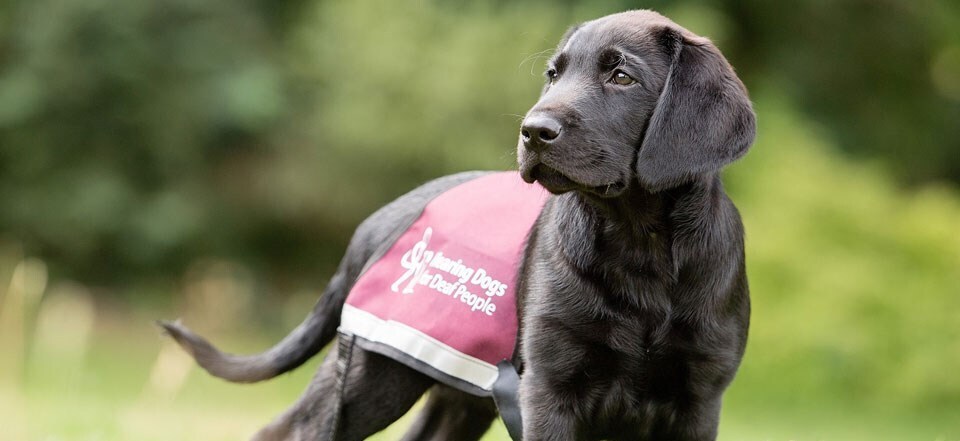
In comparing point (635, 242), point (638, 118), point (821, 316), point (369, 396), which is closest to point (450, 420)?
point (369, 396)

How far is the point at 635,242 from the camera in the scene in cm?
353

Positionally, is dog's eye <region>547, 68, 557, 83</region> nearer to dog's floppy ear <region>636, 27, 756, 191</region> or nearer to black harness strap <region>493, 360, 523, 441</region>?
dog's floppy ear <region>636, 27, 756, 191</region>

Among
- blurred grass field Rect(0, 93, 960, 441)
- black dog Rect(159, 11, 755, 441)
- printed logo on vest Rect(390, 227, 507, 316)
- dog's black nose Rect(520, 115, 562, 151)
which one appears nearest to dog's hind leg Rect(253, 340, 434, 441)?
printed logo on vest Rect(390, 227, 507, 316)

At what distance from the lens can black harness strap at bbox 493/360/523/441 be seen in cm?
375

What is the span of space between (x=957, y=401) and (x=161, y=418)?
787 centimetres

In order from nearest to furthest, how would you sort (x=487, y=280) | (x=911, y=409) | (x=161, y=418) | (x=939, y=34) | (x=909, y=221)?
(x=487, y=280) → (x=161, y=418) → (x=911, y=409) → (x=909, y=221) → (x=939, y=34)

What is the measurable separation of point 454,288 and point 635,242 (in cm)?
80

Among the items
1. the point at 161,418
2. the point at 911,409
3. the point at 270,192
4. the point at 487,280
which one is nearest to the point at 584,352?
the point at 487,280

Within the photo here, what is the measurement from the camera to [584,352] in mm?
3439

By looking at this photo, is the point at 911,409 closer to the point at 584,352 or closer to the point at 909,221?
the point at 909,221

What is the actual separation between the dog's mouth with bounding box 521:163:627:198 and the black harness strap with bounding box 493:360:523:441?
0.69m

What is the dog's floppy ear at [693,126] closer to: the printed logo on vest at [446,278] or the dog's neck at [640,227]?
the dog's neck at [640,227]

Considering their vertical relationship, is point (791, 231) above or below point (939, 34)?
below

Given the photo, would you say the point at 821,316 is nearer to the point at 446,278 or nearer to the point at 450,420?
the point at 450,420
